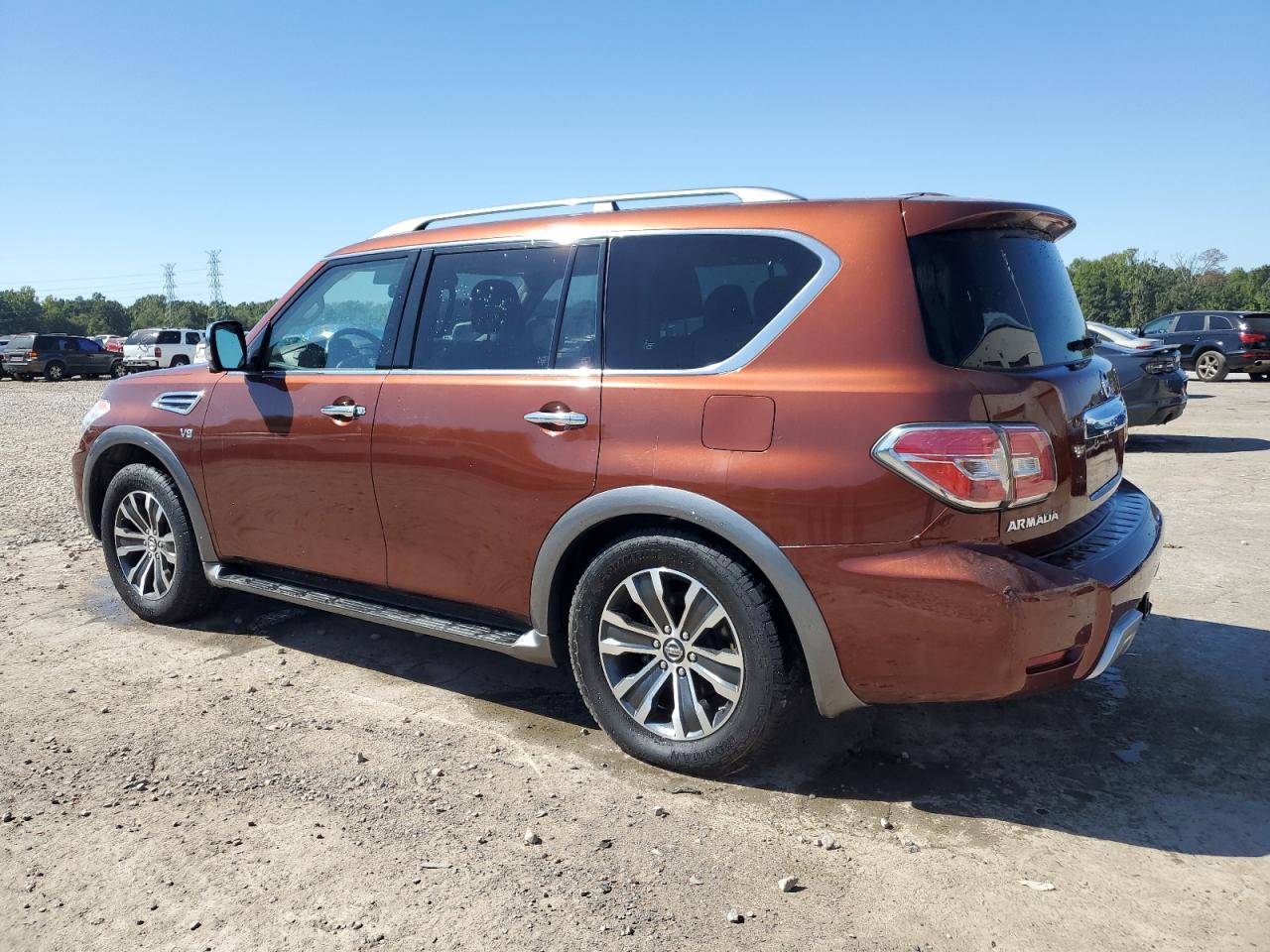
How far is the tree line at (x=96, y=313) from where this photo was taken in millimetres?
111312

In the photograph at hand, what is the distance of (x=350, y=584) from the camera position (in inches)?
165

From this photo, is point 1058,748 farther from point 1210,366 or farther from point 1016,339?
point 1210,366

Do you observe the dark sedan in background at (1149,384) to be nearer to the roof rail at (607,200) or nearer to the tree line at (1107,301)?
the roof rail at (607,200)

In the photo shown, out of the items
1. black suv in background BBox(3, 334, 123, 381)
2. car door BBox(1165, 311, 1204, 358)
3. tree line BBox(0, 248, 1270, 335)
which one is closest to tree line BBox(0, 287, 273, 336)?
tree line BBox(0, 248, 1270, 335)

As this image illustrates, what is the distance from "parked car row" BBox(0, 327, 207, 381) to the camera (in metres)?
33.8

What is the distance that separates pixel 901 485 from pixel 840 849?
109cm

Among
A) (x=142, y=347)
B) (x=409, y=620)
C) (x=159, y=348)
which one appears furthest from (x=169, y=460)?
(x=142, y=347)

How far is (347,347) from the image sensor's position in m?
4.21

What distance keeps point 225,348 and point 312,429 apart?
0.73m

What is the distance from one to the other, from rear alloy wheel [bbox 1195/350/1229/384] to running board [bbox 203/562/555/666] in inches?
909

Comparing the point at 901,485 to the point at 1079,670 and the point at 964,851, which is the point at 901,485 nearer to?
the point at 1079,670

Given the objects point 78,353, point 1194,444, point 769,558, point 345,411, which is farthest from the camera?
point 78,353

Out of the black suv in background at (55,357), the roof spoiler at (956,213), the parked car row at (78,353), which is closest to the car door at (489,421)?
the roof spoiler at (956,213)

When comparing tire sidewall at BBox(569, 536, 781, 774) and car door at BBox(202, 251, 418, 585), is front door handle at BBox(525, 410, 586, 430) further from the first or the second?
car door at BBox(202, 251, 418, 585)
